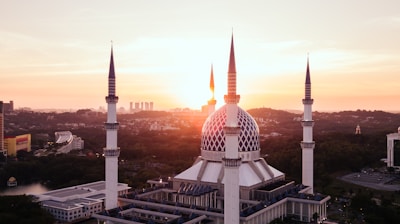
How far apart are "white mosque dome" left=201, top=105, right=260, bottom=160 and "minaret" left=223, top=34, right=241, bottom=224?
610 centimetres

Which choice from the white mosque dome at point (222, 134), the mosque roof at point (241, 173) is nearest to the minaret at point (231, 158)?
the mosque roof at point (241, 173)

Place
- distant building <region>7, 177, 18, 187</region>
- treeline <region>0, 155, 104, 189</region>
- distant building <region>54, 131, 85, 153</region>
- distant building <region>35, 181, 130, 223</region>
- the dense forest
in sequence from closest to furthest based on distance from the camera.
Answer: distant building <region>35, 181, 130, 223</region>, the dense forest, treeline <region>0, 155, 104, 189</region>, distant building <region>7, 177, 18, 187</region>, distant building <region>54, 131, 85, 153</region>

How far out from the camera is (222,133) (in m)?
27.0

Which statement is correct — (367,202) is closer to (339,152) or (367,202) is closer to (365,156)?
(339,152)

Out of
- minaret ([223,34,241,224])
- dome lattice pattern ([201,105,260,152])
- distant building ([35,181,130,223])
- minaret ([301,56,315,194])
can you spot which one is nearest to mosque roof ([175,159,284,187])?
dome lattice pattern ([201,105,260,152])

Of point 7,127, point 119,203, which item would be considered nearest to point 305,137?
point 119,203

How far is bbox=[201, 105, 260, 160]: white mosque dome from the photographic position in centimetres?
2689

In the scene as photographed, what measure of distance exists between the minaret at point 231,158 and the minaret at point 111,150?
808 centimetres

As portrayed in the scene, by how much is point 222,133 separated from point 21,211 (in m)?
13.7

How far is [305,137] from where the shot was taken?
1213 inches

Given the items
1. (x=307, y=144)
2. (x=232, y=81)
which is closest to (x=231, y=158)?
(x=232, y=81)

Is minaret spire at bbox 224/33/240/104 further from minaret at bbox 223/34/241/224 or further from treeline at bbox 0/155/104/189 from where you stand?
treeline at bbox 0/155/104/189

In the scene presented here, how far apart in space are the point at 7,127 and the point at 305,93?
103 metres

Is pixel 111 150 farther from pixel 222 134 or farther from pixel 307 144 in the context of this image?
pixel 307 144
